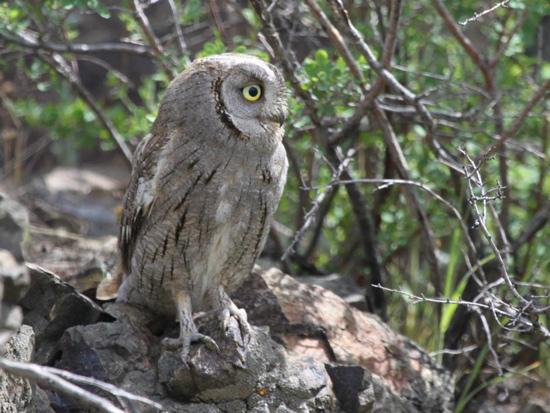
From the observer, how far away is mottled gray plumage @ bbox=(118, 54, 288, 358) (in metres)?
3.32

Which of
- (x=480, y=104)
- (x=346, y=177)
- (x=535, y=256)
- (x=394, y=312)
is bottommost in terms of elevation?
(x=394, y=312)

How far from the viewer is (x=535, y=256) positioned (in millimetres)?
4609

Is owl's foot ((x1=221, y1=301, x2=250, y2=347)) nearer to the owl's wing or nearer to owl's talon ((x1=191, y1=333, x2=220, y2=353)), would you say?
owl's talon ((x1=191, y1=333, x2=220, y2=353))

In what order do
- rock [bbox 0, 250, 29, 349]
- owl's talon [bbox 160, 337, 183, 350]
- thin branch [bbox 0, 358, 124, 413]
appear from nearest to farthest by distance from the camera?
thin branch [bbox 0, 358, 124, 413] < rock [bbox 0, 250, 29, 349] < owl's talon [bbox 160, 337, 183, 350]

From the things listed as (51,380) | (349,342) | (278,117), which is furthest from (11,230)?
(349,342)

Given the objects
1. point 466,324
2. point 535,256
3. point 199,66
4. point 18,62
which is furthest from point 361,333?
Result: point 18,62

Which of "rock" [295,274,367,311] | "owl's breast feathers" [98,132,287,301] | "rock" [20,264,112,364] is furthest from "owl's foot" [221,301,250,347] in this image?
"rock" [295,274,367,311]

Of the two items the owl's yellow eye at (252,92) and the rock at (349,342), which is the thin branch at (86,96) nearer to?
the rock at (349,342)

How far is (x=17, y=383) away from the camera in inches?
115

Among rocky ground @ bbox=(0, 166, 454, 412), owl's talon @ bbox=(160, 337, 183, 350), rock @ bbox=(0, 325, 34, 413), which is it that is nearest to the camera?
rock @ bbox=(0, 325, 34, 413)

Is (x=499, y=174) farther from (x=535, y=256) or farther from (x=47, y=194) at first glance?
(x=47, y=194)

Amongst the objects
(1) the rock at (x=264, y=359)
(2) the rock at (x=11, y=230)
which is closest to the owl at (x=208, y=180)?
(1) the rock at (x=264, y=359)

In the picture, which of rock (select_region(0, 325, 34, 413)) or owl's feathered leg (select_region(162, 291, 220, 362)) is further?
owl's feathered leg (select_region(162, 291, 220, 362))

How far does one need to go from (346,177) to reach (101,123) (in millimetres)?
1431
